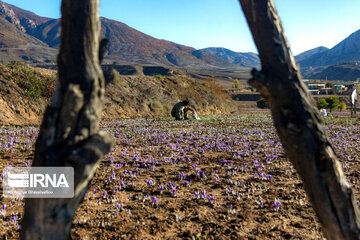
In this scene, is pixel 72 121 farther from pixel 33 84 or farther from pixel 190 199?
pixel 33 84

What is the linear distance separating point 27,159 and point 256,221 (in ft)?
20.4

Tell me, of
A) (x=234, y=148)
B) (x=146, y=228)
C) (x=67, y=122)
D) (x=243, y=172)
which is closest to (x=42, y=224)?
(x=67, y=122)

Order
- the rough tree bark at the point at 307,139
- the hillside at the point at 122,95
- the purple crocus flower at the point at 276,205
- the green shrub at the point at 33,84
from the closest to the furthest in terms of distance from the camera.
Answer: the rough tree bark at the point at 307,139 < the purple crocus flower at the point at 276,205 < the hillside at the point at 122,95 < the green shrub at the point at 33,84

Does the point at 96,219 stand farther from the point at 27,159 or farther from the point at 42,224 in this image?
the point at 27,159

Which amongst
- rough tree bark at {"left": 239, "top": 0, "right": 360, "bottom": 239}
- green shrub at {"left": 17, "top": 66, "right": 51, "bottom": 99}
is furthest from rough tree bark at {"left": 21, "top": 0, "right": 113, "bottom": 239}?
green shrub at {"left": 17, "top": 66, "right": 51, "bottom": 99}

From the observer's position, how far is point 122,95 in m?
26.8

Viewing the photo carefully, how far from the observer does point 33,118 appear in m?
17.9

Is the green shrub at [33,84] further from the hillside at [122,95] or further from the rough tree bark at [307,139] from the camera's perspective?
the rough tree bark at [307,139]

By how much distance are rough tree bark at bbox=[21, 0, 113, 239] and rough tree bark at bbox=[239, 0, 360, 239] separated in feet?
4.50

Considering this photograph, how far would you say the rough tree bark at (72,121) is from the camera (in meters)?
2.04

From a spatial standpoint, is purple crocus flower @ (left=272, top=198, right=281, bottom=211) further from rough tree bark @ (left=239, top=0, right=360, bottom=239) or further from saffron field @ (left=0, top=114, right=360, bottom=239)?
rough tree bark @ (left=239, top=0, right=360, bottom=239)

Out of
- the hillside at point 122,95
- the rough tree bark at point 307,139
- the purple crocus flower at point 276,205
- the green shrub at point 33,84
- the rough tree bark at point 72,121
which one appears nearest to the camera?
the rough tree bark at point 72,121

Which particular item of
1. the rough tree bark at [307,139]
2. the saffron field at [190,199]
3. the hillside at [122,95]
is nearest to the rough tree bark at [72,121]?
the rough tree bark at [307,139]

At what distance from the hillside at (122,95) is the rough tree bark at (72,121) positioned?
16441 mm
